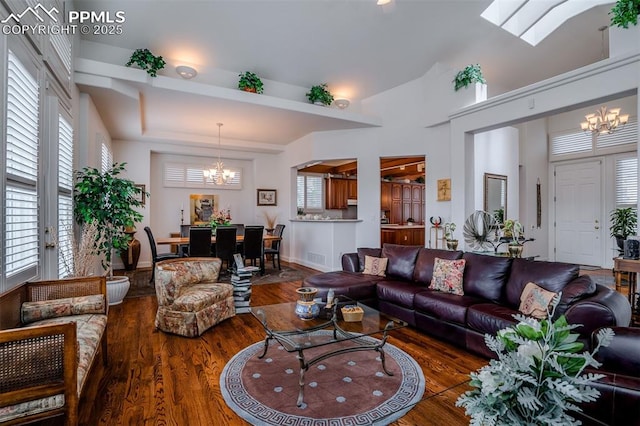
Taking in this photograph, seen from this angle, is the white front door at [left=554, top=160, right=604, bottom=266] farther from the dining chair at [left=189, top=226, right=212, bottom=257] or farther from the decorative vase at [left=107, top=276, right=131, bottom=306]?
the decorative vase at [left=107, top=276, right=131, bottom=306]

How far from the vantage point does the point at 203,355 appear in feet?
9.01

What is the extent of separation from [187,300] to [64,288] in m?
1.00

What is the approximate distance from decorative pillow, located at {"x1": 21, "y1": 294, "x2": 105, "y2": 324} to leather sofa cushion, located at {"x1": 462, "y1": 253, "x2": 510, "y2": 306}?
333 centimetres

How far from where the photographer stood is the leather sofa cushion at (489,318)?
8.24ft

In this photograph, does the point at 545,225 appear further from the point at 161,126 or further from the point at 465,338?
the point at 161,126

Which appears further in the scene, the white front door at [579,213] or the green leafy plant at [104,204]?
the white front door at [579,213]

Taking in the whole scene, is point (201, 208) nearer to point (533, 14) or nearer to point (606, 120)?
point (533, 14)

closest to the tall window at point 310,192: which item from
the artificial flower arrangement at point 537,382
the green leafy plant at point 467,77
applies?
the green leafy plant at point 467,77

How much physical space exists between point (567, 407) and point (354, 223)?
19.1 feet

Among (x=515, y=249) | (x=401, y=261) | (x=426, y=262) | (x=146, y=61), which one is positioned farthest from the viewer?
(x=146, y=61)

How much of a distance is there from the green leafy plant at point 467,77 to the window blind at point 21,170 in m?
5.43

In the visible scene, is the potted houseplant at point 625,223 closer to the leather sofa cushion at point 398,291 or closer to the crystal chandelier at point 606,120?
the crystal chandelier at point 606,120

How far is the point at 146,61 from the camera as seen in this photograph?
4281 millimetres

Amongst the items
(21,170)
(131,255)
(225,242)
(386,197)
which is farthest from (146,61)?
(386,197)
